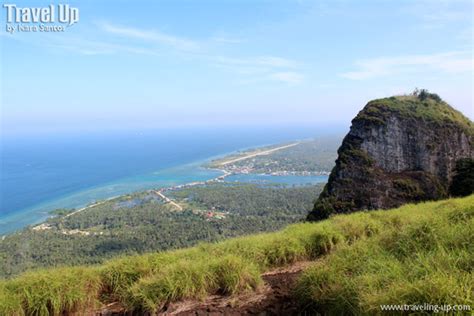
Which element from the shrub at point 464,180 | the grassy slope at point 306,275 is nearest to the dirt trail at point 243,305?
the grassy slope at point 306,275

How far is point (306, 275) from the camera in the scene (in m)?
3.95

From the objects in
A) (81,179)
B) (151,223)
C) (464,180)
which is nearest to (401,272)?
(464,180)

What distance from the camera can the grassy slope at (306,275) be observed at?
8.65ft

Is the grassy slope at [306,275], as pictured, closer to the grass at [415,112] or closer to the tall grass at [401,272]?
the tall grass at [401,272]

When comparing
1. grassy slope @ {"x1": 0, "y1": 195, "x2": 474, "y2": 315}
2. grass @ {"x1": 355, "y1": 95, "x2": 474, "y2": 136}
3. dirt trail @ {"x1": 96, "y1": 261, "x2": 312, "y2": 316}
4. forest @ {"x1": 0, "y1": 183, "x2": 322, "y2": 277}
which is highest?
grass @ {"x1": 355, "y1": 95, "x2": 474, "y2": 136}

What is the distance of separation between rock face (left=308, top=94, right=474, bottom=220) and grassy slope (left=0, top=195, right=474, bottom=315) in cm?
1909

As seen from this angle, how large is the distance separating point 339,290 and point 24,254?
43.8 m

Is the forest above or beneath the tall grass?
beneath

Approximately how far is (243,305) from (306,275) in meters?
0.83

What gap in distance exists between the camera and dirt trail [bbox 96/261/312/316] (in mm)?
3707

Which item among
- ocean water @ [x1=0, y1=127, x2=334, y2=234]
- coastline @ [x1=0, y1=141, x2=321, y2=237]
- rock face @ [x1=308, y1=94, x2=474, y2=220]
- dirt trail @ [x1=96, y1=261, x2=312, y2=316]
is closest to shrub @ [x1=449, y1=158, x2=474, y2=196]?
rock face @ [x1=308, y1=94, x2=474, y2=220]

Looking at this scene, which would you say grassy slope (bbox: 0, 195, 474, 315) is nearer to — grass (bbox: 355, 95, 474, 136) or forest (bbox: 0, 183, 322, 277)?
forest (bbox: 0, 183, 322, 277)

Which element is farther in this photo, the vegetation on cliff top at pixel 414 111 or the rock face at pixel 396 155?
the vegetation on cliff top at pixel 414 111

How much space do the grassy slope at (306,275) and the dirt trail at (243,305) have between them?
4.5 inches
